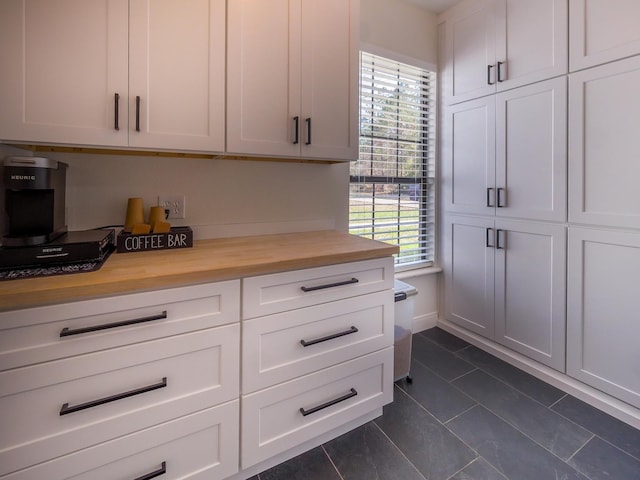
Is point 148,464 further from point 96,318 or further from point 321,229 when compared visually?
point 321,229

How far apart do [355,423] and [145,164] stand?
166 centimetres

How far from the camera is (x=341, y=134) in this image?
174cm

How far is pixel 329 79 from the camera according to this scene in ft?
5.49

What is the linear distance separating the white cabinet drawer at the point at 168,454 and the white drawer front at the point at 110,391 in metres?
0.03

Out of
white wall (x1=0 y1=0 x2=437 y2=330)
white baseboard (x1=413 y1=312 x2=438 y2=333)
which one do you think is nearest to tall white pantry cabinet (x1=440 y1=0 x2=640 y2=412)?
white baseboard (x1=413 y1=312 x2=438 y2=333)

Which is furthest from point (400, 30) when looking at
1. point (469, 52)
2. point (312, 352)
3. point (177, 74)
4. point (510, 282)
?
point (312, 352)

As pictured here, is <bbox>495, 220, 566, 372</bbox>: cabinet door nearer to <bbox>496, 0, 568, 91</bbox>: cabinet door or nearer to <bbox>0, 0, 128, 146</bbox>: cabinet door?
<bbox>496, 0, 568, 91</bbox>: cabinet door

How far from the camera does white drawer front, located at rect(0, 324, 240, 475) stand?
0.90m

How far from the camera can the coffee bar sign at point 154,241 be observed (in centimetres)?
133

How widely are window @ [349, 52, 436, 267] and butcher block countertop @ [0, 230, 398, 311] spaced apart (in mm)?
742

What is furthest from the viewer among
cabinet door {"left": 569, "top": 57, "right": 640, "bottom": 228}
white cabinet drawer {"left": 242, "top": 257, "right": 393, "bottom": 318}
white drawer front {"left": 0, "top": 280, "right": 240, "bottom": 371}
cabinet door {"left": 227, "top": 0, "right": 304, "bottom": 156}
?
cabinet door {"left": 569, "top": 57, "right": 640, "bottom": 228}

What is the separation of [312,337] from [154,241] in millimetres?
801

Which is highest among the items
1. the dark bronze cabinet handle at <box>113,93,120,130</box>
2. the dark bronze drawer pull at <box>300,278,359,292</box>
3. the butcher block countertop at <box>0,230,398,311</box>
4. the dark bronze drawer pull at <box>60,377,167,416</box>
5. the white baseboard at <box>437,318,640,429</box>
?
the dark bronze cabinet handle at <box>113,93,120,130</box>

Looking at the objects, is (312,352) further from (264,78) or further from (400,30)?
(400,30)
